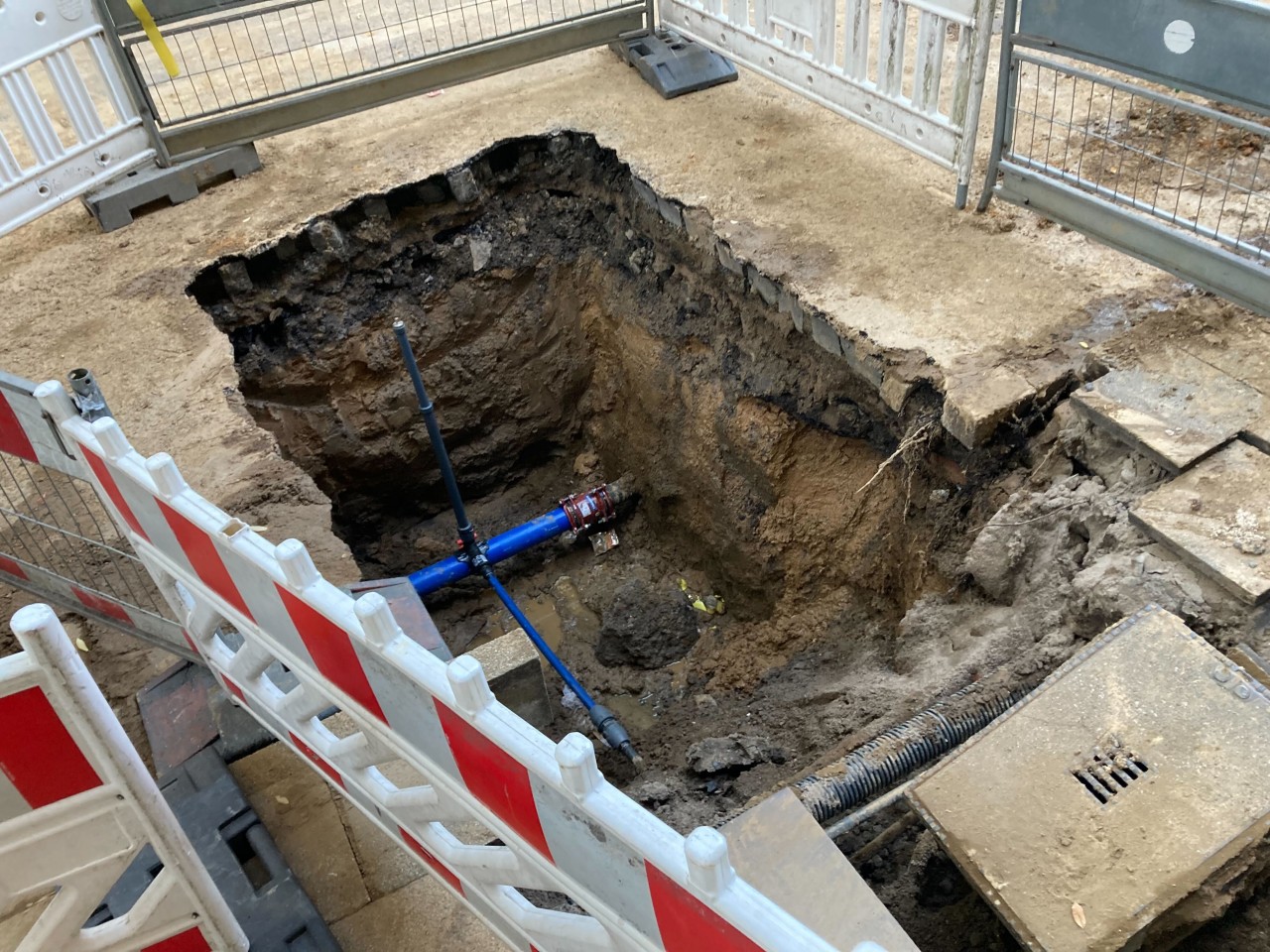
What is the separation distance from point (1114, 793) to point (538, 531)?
3727mm

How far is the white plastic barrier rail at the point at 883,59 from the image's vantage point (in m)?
4.13

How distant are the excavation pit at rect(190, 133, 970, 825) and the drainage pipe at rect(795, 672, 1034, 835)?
3.05ft

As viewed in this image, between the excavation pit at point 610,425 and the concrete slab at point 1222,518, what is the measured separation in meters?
0.87

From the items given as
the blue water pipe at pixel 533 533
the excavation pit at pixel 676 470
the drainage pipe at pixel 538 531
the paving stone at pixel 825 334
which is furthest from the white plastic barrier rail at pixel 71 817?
the paving stone at pixel 825 334

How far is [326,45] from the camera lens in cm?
640

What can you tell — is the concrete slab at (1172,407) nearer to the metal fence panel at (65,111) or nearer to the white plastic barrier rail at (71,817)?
the white plastic barrier rail at (71,817)

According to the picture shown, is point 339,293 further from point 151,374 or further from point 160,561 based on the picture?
point 160,561

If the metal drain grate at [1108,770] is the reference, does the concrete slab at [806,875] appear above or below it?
below

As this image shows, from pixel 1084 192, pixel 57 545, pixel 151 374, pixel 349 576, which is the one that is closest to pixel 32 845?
pixel 349 576

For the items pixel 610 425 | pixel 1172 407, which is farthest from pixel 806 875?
pixel 610 425

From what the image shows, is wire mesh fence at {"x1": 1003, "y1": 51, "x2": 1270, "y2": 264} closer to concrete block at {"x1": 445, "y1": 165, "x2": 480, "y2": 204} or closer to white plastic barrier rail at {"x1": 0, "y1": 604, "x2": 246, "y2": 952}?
concrete block at {"x1": 445, "y1": 165, "x2": 480, "y2": 204}

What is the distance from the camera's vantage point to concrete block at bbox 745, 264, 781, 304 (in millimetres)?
4445

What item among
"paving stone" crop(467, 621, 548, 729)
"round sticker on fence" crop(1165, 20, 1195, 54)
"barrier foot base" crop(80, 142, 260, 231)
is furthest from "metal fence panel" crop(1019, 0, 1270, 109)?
"barrier foot base" crop(80, 142, 260, 231)

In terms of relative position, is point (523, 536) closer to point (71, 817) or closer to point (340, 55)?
point (340, 55)
